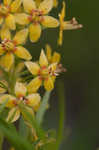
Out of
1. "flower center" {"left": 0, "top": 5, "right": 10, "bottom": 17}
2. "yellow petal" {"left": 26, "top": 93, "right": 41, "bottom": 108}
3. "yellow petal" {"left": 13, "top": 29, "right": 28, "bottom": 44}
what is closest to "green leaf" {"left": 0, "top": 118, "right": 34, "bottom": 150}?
"yellow petal" {"left": 26, "top": 93, "right": 41, "bottom": 108}

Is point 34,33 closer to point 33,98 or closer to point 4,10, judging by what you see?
point 4,10

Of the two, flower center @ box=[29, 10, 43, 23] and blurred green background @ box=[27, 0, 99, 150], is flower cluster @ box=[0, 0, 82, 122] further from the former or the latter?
blurred green background @ box=[27, 0, 99, 150]

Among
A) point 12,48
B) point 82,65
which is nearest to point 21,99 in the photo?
point 12,48

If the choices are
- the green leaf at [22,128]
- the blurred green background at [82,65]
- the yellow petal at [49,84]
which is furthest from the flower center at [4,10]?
the blurred green background at [82,65]

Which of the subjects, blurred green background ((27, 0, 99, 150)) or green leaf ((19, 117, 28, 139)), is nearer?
green leaf ((19, 117, 28, 139))

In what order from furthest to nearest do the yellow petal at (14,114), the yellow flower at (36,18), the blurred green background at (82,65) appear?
1. the blurred green background at (82,65)
2. the yellow flower at (36,18)
3. the yellow petal at (14,114)

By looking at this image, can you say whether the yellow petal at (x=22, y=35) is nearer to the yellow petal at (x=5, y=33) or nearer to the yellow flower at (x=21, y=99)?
the yellow petal at (x=5, y=33)
